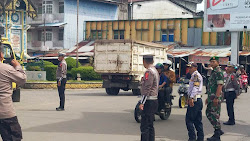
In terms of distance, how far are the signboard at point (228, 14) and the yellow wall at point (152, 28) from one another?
11609 millimetres

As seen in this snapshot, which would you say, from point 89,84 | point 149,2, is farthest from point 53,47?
point 89,84

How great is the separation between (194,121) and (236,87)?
3.13 meters

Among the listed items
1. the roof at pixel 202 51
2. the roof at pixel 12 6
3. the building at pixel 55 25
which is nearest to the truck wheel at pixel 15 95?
the roof at pixel 12 6

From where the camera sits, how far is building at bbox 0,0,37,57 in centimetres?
2867

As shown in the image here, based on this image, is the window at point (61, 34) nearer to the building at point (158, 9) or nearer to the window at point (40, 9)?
the window at point (40, 9)

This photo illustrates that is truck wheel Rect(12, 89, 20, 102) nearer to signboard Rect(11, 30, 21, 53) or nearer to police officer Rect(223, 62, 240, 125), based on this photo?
police officer Rect(223, 62, 240, 125)

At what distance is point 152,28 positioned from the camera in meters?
42.5

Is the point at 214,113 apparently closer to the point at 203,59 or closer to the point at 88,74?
the point at 88,74

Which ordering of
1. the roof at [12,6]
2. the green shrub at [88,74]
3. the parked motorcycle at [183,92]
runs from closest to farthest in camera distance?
the parked motorcycle at [183,92], the roof at [12,6], the green shrub at [88,74]

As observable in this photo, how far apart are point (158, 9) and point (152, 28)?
12.2m

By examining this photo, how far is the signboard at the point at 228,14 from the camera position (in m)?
25.4

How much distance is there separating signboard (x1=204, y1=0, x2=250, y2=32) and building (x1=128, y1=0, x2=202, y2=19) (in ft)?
81.4

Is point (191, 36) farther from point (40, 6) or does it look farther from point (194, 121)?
point (194, 121)

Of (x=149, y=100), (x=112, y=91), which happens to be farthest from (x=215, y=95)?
(x=112, y=91)
